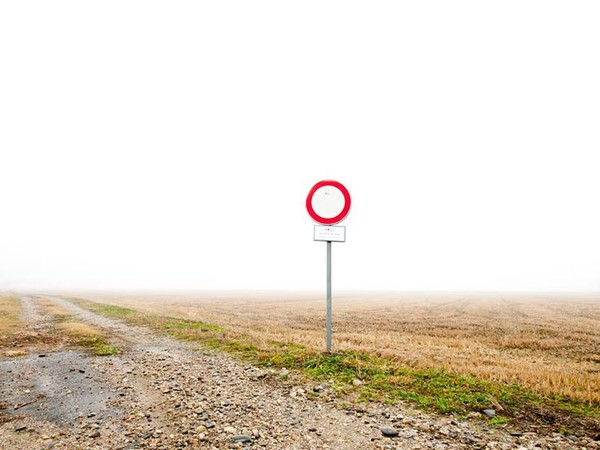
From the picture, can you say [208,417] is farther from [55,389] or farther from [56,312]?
[56,312]

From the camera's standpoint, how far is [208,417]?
183 inches

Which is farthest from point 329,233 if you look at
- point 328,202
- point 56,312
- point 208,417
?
point 56,312

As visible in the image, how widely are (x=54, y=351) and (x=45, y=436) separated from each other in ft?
21.4

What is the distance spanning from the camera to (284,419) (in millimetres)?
4598

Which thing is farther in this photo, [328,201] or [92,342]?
[92,342]

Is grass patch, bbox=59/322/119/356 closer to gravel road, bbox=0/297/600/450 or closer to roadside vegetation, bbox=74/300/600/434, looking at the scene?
gravel road, bbox=0/297/600/450

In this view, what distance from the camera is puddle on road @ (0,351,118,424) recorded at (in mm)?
4977

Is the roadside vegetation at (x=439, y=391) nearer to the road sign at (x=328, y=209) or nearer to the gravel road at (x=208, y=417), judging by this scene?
the gravel road at (x=208, y=417)

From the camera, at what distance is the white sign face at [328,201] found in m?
7.87

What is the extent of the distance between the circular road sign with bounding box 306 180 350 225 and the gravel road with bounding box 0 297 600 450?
11.6ft

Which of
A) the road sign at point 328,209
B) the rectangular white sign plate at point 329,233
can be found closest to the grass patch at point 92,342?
the road sign at point 328,209

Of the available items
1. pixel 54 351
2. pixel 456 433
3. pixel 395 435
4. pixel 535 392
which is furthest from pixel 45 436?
pixel 535 392

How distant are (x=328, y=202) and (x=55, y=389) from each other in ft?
21.3

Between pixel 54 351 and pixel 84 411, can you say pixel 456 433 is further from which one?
pixel 54 351
